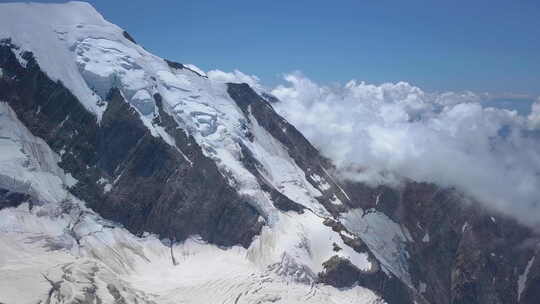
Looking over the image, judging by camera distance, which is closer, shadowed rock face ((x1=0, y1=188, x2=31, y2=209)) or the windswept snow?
the windswept snow

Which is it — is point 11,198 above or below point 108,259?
above

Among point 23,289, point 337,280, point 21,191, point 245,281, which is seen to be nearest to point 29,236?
point 21,191

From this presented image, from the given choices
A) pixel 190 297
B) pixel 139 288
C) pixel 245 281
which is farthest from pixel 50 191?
pixel 245 281

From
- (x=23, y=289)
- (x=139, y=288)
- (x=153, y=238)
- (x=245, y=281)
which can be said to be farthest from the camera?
(x=153, y=238)

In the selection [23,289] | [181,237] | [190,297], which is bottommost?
[23,289]

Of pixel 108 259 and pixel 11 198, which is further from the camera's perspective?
pixel 108 259

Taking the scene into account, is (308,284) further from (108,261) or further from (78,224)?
(78,224)

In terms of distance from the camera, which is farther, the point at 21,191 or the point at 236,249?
the point at 236,249

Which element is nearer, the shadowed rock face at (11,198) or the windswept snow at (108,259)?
the windswept snow at (108,259)

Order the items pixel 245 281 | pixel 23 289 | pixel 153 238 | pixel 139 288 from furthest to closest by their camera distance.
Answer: pixel 153 238 → pixel 245 281 → pixel 139 288 → pixel 23 289

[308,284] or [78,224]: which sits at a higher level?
[308,284]
